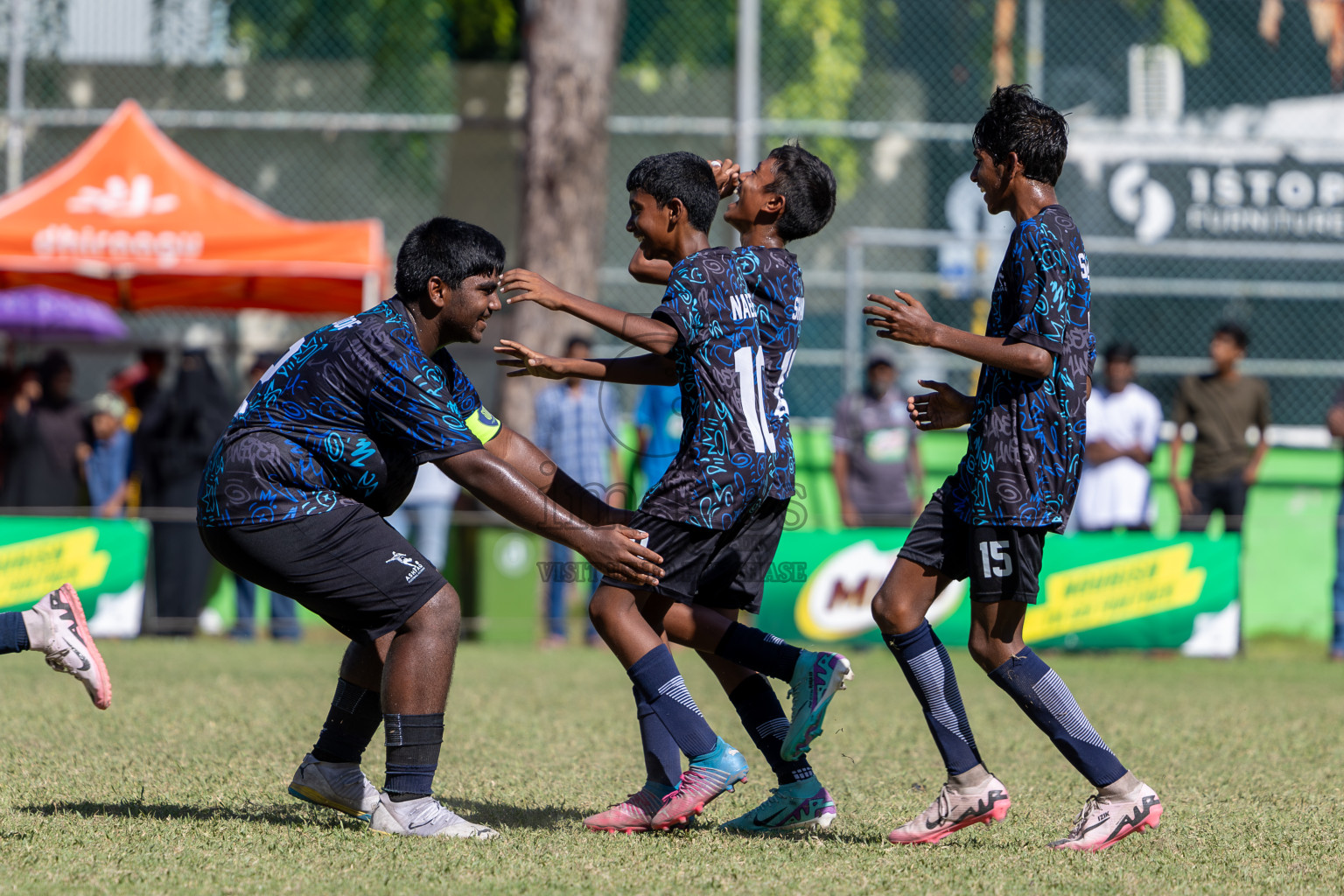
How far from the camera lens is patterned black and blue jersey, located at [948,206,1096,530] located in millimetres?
4094

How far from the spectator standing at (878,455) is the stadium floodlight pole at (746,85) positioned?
2241 mm

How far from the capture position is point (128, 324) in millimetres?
15484

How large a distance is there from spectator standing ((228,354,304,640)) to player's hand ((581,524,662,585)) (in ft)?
24.2

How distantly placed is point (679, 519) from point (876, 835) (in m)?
1.14

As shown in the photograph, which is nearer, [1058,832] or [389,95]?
[1058,832]

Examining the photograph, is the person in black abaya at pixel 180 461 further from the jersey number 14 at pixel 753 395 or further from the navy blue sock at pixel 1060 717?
the navy blue sock at pixel 1060 717

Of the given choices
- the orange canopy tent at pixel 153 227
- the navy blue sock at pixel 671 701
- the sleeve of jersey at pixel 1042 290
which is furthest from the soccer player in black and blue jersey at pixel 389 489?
the orange canopy tent at pixel 153 227

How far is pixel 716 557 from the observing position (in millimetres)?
4316

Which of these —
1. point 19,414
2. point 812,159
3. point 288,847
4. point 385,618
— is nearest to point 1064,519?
point 812,159

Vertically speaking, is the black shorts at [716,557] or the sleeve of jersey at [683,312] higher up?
the sleeve of jersey at [683,312]

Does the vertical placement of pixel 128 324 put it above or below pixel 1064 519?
above

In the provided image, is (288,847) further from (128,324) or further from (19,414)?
(128,324)

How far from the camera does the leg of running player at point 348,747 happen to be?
4457mm

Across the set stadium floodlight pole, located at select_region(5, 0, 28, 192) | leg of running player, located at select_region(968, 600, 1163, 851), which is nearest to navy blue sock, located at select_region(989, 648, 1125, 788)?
leg of running player, located at select_region(968, 600, 1163, 851)
